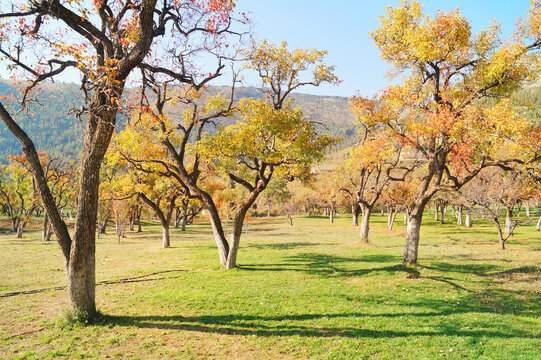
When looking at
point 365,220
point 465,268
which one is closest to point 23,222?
point 365,220

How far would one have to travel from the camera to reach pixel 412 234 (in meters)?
17.5

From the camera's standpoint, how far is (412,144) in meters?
17.0

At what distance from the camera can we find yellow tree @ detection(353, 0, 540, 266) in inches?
547

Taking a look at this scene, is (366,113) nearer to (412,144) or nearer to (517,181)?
(412,144)

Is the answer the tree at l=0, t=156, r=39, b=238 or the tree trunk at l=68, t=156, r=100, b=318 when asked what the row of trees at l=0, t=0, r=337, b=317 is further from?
the tree at l=0, t=156, r=39, b=238

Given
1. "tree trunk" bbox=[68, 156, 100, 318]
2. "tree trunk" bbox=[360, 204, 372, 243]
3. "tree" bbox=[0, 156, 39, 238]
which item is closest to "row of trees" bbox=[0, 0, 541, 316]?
"tree trunk" bbox=[68, 156, 100, 318]

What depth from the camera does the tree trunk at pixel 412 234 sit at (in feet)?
56.7

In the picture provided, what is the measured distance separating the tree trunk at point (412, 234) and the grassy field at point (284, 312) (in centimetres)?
98

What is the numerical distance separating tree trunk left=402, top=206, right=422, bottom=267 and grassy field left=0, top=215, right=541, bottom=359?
3.20ft

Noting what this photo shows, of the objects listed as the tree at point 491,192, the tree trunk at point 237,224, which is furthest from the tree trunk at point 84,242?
the tree at point 491,192

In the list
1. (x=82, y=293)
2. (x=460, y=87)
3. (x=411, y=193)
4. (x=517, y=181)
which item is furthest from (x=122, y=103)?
(x=411, y=193)

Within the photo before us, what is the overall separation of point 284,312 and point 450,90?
14816 mm

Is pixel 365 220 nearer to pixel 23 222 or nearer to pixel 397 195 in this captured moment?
pixel 397 195

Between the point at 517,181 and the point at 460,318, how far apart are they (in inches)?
924
